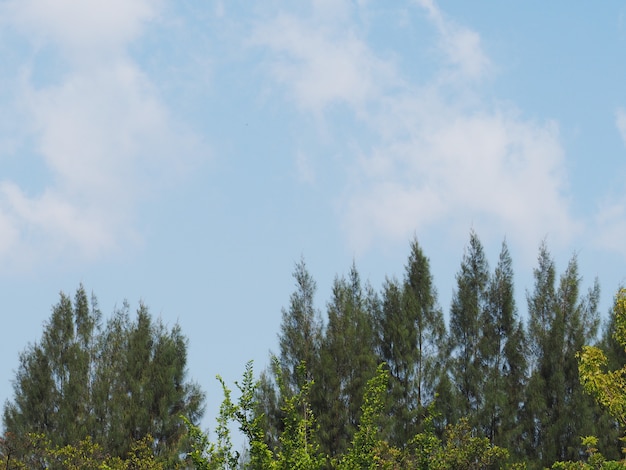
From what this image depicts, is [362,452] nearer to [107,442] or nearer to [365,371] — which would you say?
[365,371]

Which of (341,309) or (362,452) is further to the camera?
(341,309)

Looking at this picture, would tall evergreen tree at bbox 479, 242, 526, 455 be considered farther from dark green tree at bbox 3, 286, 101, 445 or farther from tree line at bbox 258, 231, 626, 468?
dark green tree at bbox 3, 286, 101, 445

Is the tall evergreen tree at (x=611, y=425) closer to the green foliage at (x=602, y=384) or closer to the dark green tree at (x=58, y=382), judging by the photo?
the green foliage at (x=602, y=384)

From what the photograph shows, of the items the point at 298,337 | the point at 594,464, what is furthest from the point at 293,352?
the point at 594,464

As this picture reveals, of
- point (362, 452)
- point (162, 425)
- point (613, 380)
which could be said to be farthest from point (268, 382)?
point (362, 452)

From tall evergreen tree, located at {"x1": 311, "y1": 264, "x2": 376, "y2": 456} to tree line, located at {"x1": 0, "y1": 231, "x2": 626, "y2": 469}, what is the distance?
4 cm

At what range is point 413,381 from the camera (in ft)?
89.0

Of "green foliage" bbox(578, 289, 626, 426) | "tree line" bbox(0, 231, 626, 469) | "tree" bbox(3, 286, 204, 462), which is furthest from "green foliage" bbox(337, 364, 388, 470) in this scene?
"tree" bbox(3, 286, 204, 462)

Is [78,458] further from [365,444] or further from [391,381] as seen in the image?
[365,444]

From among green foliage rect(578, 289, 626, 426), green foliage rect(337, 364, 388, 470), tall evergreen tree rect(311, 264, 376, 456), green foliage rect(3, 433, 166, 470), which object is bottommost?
green foliage rect(337, 364, 388, 470)

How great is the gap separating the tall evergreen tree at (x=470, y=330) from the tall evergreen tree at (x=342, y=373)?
255 cm

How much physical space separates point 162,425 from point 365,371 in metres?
7.18

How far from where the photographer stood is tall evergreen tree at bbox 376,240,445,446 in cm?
2662

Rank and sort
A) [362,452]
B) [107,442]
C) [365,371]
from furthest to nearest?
[107,442]
[365,371]
[362,452]
